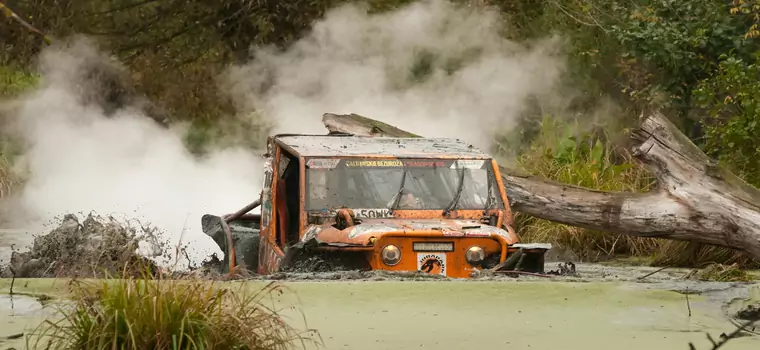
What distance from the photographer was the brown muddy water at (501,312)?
8625 mm

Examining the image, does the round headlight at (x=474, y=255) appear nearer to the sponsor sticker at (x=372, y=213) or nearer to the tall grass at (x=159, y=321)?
the sponsor sticker at (x=372, y=213)

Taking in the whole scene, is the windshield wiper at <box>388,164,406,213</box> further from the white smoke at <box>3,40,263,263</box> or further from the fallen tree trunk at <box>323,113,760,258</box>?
the white smoke at <box>3,40,263,263</box>

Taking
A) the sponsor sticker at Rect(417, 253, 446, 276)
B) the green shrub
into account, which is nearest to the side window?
the sponsor sticker at Rect(417, 253, 446, 276)

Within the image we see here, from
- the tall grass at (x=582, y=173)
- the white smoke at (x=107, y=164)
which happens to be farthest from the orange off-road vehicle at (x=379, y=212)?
the white smoke at (x=107, y=164)

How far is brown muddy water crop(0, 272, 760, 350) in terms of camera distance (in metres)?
8.62

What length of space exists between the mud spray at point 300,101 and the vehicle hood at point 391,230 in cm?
897

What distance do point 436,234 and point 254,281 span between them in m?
1.85

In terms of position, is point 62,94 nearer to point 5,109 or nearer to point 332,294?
point 5,109

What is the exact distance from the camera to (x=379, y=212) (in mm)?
13016

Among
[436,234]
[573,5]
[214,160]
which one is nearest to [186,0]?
[214,160]

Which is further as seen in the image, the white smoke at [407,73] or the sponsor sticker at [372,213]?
the white smoke at [407,73]

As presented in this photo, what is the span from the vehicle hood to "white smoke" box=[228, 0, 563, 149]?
999cm

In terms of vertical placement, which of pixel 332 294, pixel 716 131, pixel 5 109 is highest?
pixel 5 109

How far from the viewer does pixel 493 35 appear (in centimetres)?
2481
